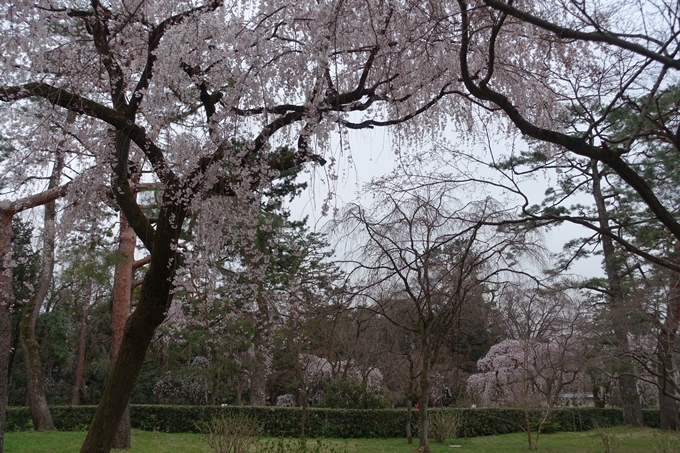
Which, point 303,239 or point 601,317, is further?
point 303,239

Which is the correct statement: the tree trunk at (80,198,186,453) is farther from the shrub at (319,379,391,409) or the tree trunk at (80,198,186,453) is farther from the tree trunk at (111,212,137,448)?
the shrub at (319,379,391,409)

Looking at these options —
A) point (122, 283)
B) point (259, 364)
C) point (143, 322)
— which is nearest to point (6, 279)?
point (122, 283)

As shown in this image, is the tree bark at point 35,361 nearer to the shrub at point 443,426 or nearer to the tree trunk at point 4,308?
the tree trunk at point 4,308

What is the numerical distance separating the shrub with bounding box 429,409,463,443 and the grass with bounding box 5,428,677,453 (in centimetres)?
16

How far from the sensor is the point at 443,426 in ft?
37.0

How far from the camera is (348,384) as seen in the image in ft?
43.8

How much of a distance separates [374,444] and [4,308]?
24.7ft

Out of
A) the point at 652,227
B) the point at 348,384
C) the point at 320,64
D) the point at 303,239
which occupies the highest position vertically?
the point at 303,239

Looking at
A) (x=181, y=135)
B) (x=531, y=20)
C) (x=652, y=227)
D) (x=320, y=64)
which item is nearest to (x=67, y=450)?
(x=181, y=135)

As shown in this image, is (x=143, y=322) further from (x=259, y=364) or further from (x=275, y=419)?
(x=259, y=364)

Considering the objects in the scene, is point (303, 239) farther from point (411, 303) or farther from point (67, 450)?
point (67, 450)

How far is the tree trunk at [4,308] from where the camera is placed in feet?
22.6

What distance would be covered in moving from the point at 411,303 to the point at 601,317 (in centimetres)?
337

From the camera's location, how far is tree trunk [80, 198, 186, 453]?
418 centimetres
